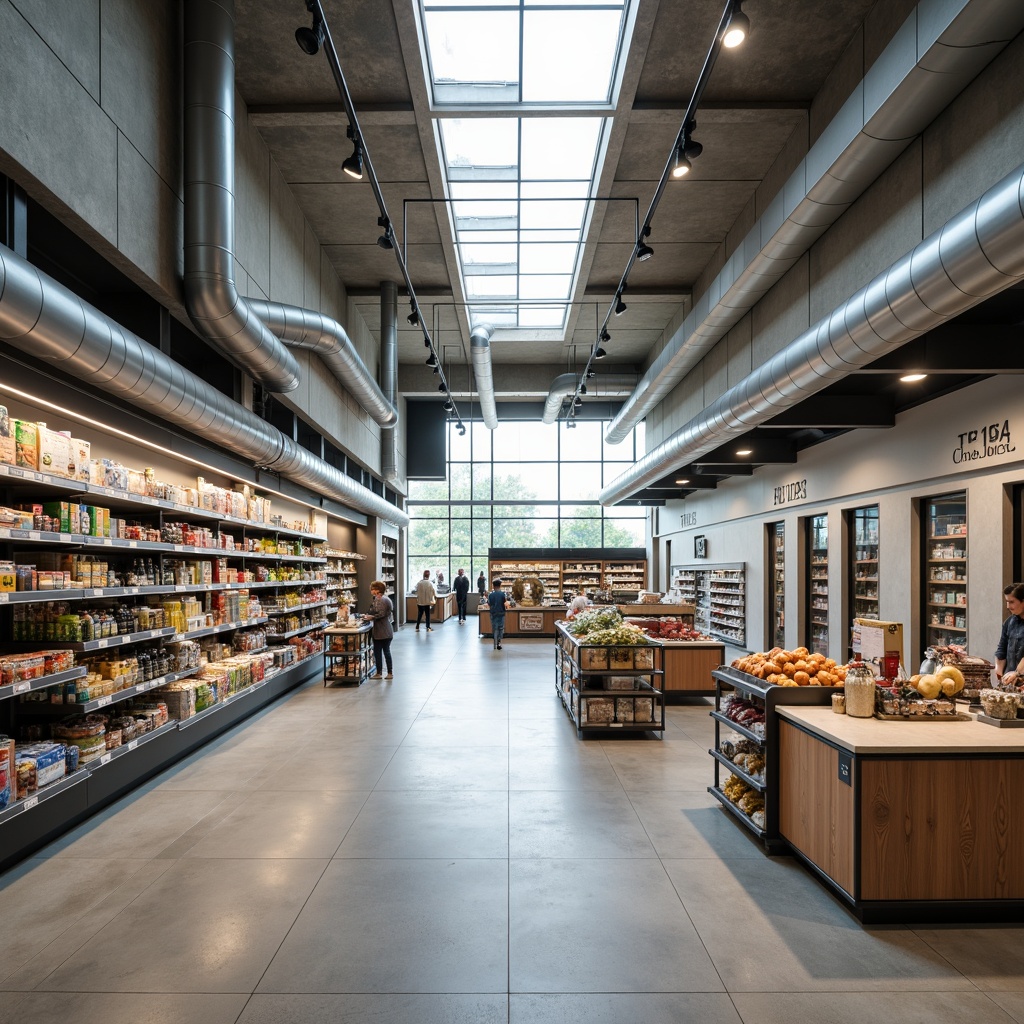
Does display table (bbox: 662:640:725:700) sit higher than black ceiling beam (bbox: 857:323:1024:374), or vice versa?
black ceiling beam (bbox: 857:323:1024:374)

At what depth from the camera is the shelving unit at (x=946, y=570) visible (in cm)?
768

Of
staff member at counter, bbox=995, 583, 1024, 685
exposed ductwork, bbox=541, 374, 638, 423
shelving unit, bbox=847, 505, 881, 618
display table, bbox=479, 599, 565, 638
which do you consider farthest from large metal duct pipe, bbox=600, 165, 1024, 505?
display table, bbox=479, 599, 565, 638

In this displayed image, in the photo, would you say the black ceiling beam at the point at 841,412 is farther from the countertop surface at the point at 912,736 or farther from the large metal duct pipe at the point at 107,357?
the large metal duct pipe at the point at 107,357

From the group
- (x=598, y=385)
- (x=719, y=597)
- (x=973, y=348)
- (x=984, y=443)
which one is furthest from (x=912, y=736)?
(x=598, y=385)

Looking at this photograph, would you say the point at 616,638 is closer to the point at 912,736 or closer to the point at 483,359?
the point at 912,736

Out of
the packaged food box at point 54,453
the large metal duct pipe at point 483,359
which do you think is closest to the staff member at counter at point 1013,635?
the packaged food box at point 54,453

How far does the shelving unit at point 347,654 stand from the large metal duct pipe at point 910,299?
637cm

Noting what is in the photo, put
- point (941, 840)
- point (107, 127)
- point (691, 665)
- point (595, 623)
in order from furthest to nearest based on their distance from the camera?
point (691, 665) → point (595, 623) → point (107, 127) → point (941, 840)

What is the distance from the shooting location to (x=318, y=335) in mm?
8422

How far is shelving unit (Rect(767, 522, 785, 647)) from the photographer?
43.0 ft

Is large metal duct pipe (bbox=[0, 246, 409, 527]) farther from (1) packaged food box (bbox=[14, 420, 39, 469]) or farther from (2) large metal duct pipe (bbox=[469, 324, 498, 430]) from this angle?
(2) large metal duct pipe (bbox=[469, 324, 498, 430])

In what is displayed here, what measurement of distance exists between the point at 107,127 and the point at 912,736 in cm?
600

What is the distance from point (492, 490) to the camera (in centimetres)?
2458

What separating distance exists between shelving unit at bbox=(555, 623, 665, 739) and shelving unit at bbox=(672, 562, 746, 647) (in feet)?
21.2
